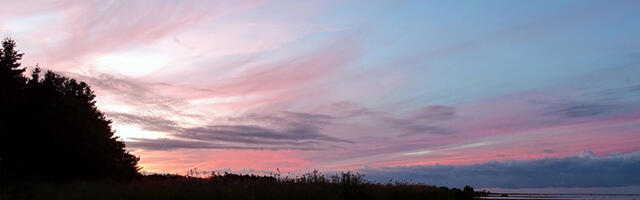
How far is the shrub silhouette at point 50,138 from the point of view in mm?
45250

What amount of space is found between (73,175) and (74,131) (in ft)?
11.9

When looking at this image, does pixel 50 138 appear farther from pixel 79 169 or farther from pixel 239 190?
pixel 239 190

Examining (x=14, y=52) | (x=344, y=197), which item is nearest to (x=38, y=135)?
(x=14, y=52)

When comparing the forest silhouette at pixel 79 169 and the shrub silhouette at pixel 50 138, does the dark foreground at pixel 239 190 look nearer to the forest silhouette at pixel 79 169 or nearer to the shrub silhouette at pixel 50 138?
the forest silhouette at pixel 79 169

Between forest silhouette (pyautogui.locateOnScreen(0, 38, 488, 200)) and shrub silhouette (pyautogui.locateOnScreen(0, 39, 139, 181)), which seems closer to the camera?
forest silhouette (pyautogui.locateOnScreen(0, 38, 488, 200))

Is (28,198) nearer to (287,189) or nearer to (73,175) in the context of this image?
(287,189)

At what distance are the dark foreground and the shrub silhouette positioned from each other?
11.7m

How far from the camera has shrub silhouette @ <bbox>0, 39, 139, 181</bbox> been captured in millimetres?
45250

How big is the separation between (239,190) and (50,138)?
2437 cm

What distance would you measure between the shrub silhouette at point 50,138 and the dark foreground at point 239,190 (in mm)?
11700

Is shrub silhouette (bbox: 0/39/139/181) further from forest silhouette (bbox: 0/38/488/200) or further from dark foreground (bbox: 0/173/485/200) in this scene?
dark foreground (bbox: 0/173/485/200)

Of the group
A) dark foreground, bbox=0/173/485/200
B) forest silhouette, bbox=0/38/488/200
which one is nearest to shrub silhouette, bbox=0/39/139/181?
forest silhouette, bbox=0/38/488/200

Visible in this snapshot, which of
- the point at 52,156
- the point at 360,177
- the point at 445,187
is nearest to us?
the point at 360,177

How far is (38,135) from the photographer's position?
4631cm
